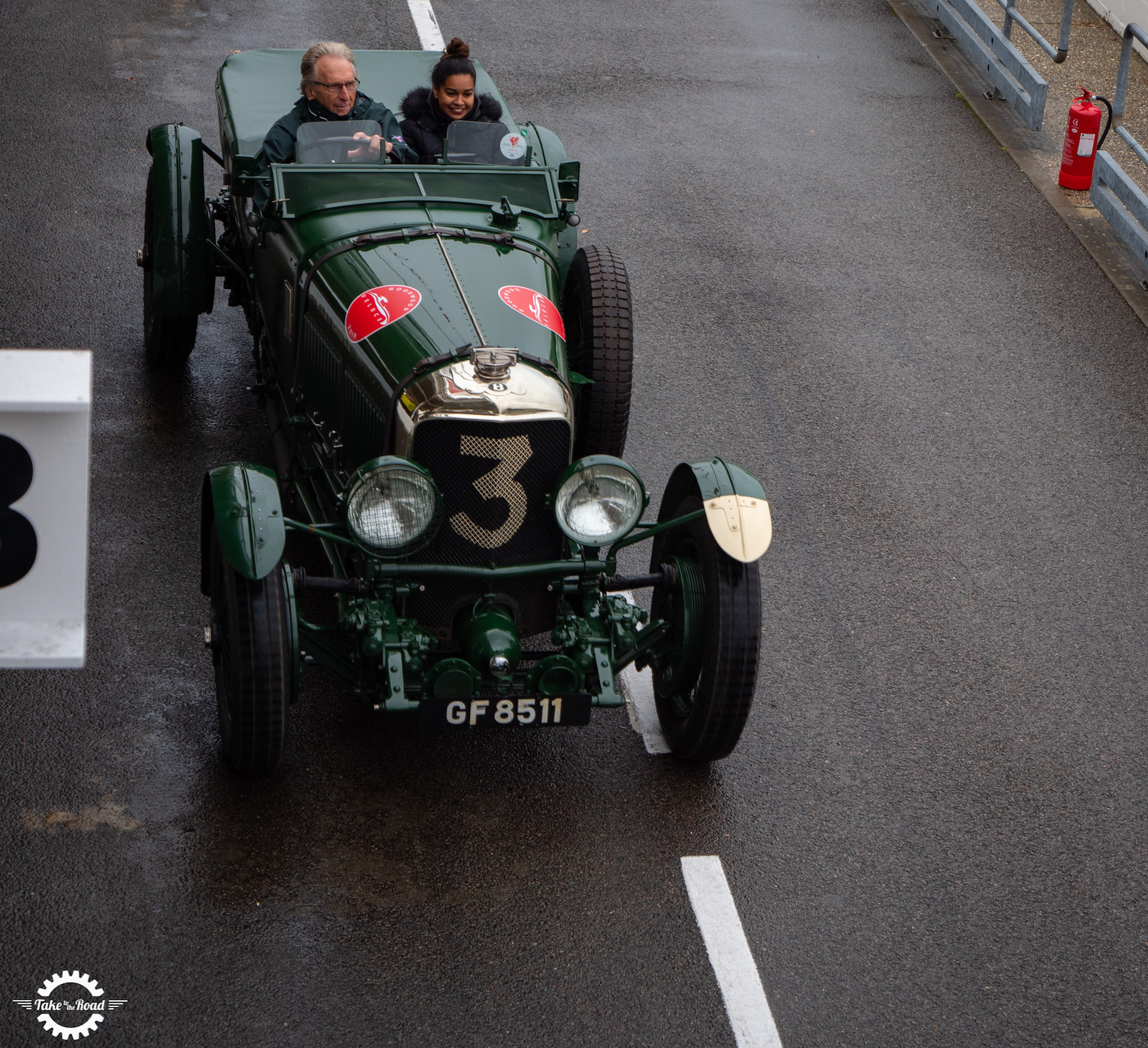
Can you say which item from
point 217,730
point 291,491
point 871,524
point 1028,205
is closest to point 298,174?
point 291,491

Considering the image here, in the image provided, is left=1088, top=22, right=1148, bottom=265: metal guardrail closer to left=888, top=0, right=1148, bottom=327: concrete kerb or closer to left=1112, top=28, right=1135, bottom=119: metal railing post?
left=1112, top=28, right=1135, bottom=119: metal railing post

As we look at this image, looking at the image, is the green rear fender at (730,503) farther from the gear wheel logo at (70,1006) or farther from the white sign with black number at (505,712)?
the gear wheel logo at (70,1006)

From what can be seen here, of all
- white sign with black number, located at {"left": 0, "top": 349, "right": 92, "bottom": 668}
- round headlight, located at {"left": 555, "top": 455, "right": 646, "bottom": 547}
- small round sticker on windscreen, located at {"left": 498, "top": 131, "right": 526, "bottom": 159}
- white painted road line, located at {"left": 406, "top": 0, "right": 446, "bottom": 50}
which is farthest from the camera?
white painted road line, located at {"left": 406, "top": 0, "right": 446, "bottom": 50}

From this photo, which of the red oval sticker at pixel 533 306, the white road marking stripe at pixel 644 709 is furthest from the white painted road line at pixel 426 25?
the white road marking stripe at pixel 644 709

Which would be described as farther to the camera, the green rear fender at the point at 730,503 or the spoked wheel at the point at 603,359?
the spoked wheel at the point at 603,359

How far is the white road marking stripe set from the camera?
5.23m

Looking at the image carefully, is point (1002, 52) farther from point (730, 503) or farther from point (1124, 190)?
point (730, 503)

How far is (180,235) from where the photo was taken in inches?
267

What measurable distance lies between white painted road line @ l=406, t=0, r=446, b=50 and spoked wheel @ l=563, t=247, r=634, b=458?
5780 millimetres

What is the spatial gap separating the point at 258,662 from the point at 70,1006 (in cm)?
109

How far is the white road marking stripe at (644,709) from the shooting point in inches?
206

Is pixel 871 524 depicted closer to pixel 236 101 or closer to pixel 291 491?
pixel 291 491

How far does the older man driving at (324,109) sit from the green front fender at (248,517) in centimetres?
196

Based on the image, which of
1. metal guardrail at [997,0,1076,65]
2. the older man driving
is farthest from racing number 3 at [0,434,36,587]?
metal guardrail at [997,0,1076,65]
